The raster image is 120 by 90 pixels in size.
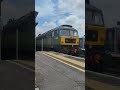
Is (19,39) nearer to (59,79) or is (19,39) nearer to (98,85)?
(98,85)

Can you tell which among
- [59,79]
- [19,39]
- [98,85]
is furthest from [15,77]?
[59,79]

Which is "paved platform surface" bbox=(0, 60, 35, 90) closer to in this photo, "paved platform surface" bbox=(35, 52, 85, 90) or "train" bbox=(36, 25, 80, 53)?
"paved platform surface" bbox=(35, 52, 85, 90)

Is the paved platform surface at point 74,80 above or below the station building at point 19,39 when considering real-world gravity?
below

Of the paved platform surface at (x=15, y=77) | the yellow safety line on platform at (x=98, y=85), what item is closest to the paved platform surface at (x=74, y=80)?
the yellow safety line on platform at (x=98, y=85)

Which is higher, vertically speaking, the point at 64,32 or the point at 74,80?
the point at 64,32

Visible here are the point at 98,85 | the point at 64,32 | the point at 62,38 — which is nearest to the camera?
the point at 98,85

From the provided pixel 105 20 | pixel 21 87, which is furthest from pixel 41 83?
pixel 105 20

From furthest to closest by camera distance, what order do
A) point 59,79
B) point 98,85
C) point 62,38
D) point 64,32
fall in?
point 62,38, point 64,32, point 59,79, point 98,85

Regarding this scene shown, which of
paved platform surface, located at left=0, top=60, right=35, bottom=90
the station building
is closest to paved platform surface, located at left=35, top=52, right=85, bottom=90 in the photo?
paved platform surface, located at left=0, top=60, right=35, bottom=90

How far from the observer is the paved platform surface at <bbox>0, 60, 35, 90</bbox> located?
2.36 m

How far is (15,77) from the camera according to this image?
2381 millimetres

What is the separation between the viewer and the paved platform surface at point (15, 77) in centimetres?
236

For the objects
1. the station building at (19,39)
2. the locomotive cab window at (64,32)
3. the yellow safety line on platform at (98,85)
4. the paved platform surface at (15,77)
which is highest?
the locomotive cab window at (64,32)

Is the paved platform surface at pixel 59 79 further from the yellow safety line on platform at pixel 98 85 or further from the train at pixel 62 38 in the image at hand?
the train at pixel 62 38
